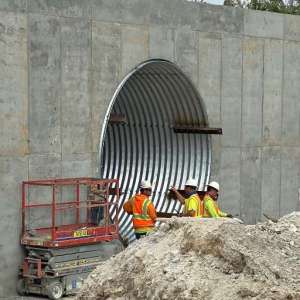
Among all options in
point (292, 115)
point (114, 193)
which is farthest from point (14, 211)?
point (292, 115)

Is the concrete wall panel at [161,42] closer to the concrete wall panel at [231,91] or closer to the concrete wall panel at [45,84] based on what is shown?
the concrete wall panel at [231,91]

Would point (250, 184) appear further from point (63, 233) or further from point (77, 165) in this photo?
point (63, 233)

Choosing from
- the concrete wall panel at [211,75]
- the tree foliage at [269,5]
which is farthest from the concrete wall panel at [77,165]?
the tree foliage at [269,5]

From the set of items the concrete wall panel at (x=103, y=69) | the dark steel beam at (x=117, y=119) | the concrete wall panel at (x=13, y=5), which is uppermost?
the concrete wall panel at (x=13, y=5)

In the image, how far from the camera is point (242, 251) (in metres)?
6.97

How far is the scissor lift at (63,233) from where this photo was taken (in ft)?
40.4

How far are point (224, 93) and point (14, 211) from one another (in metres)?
5.63

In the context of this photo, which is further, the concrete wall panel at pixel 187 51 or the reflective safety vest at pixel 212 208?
the concrete wall panel at pixel 187 51

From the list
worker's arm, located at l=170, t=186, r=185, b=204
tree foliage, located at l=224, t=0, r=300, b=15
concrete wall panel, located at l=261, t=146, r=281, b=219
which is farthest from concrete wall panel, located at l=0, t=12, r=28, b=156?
tree foliage, located at l=224, t=0, r=300, b=15

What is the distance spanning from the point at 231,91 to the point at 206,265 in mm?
9992

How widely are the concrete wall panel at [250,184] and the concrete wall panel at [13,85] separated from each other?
5.64 meters

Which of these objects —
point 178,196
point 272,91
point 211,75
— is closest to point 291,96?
point 272,91

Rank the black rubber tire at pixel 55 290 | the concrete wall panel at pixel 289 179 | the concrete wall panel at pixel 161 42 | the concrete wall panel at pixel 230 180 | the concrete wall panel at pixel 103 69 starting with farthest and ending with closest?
the concrete wall panel at pixel 289 179, the concrete wall panel at pixel 230 180, the concrete wall panel at pixel 161 42, the concrete wall panel at pixel 103 69, the black rubber tire at pixel 55 290

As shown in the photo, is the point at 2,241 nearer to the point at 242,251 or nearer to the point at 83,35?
the point at 83,35
